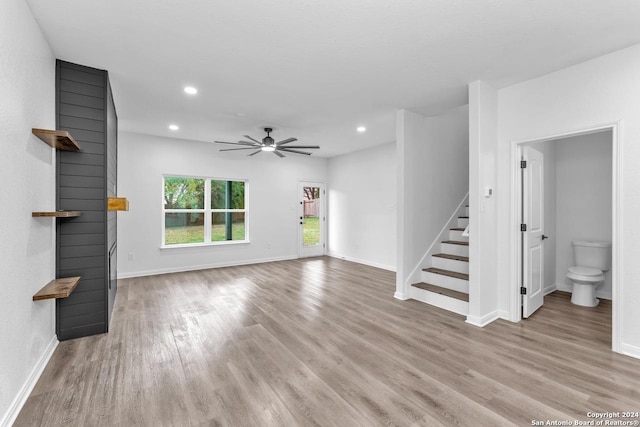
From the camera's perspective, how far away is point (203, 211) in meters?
6.32

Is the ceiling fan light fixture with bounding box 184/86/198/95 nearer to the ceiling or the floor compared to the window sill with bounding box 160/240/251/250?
nearer to the ceiling

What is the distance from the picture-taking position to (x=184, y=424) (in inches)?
69.6

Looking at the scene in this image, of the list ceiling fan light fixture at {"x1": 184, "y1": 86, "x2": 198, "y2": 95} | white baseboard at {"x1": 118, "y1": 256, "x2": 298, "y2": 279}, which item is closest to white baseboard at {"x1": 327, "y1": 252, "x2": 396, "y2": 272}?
white baseboard at {"x1": 118, "y1": 256, "x2": 298, "y2": 279}

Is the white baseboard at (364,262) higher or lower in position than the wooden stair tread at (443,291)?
lower

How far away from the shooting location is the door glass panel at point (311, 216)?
7.73 metres

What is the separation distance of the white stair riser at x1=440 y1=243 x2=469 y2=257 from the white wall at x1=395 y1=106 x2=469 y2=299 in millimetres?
204

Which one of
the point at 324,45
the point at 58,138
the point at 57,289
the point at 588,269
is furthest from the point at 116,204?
the point at 588,269

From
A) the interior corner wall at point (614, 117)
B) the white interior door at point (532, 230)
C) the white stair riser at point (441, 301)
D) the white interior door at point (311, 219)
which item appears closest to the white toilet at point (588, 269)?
the white interior door at point (532, 230)

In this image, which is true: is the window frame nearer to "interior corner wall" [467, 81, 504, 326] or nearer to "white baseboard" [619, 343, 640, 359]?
"interior corner wall" [467, 81, 504, 326]

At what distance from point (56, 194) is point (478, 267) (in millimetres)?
4408

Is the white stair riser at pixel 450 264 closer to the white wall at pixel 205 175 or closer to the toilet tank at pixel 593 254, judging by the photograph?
the toilet tank at pixel 593 254

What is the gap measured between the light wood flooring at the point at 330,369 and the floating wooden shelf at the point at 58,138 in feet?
6.17

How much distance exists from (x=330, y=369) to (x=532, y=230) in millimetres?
2928

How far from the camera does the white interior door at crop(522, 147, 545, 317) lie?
3402 mm
